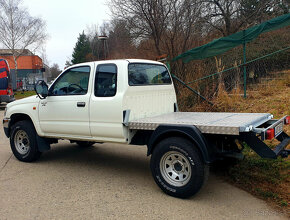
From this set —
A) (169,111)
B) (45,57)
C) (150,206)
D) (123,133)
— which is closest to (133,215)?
(150,206)

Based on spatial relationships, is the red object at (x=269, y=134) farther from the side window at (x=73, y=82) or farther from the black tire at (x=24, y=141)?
the black tire at (x=24, y=141)

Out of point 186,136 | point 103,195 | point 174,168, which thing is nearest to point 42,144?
point 103,195

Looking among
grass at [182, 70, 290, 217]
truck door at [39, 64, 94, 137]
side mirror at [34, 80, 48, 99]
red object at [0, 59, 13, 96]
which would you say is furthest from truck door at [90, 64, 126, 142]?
red object at [0, 59, 13, 96]

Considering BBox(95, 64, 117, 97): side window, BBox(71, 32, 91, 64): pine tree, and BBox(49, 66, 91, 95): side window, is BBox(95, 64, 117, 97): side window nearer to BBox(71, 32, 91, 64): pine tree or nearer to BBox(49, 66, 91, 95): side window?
BBox(49, 66, 91, 95): side window

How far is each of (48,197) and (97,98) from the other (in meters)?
1.74

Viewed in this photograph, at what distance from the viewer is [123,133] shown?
174 inches

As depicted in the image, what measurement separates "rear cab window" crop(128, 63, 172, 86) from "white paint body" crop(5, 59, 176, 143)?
3.6 inches

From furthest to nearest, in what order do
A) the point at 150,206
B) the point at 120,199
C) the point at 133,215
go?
the point at 120,199 < the point at 150,206 < the point at 133,215

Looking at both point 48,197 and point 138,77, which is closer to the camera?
point 48,197

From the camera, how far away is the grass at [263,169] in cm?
390

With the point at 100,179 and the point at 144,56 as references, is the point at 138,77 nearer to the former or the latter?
the point at 100,179

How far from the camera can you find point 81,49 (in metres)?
54.4

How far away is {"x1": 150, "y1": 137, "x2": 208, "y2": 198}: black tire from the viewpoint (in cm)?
371

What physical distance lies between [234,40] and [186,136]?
5.52m
